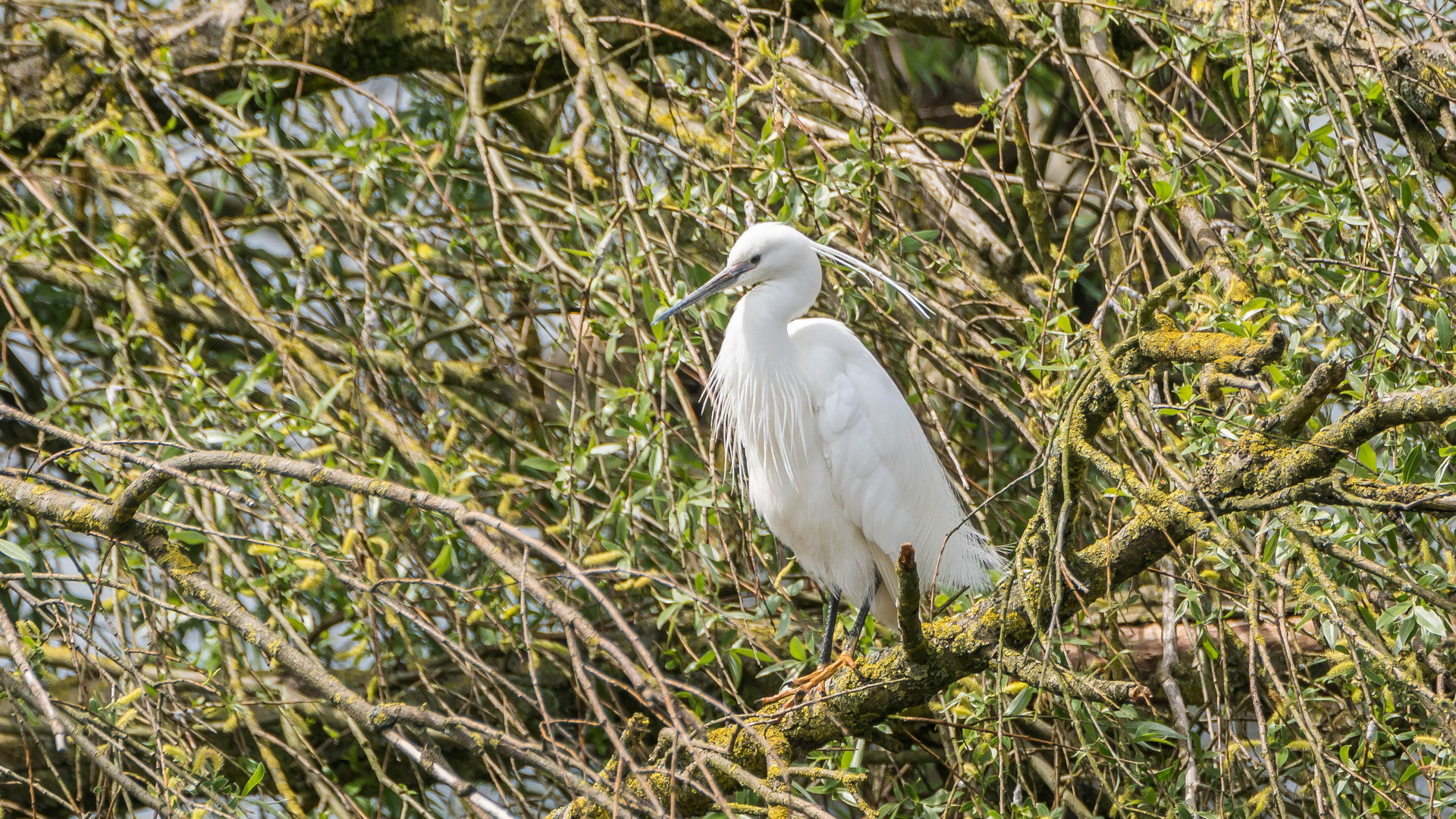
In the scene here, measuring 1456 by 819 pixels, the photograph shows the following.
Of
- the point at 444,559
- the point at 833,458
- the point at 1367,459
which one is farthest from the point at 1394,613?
the point at 444,559

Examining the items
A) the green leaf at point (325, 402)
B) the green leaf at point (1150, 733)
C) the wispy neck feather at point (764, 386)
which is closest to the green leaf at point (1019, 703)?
the green leaf at point (1150, 733)

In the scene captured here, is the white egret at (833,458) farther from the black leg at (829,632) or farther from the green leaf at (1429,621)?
the green leaf at (1429,621)

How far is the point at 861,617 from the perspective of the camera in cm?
249

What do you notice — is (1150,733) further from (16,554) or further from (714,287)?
(16,554)

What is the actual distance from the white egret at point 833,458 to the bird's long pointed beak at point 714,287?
20 cm

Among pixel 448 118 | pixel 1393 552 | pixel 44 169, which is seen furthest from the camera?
pixel 448 118

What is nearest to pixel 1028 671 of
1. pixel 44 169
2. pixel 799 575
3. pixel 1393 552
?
pixel 1393 552

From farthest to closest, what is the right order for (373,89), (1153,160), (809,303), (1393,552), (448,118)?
(373,89) < (448,118) < (809,303) < (1153,160) < (1393,552)

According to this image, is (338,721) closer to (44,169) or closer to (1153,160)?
(44,169)

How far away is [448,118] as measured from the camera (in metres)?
3.27

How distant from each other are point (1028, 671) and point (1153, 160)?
1.08 metres

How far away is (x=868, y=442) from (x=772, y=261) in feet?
1.71

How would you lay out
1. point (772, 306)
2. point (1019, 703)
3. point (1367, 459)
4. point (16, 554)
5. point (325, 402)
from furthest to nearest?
point (772, 306) < point (325, 402) < point (1019, 703) < point (1367, 459) < point (16, 554)

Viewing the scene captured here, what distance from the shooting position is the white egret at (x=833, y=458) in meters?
2.54
